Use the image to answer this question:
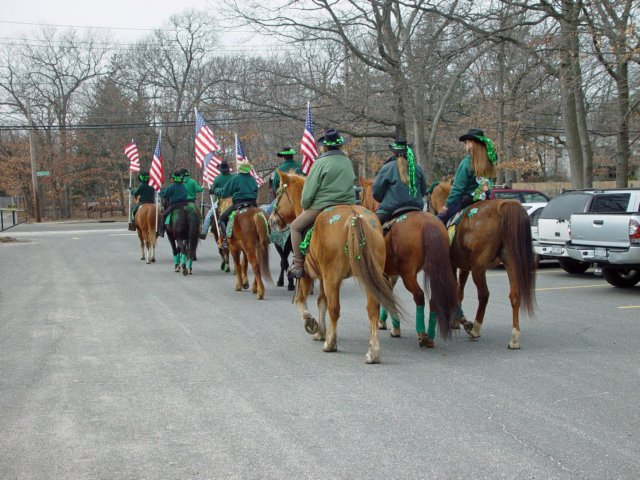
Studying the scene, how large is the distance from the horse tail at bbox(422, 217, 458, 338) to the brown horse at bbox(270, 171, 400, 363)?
495mm

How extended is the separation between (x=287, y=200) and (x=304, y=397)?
168 inches

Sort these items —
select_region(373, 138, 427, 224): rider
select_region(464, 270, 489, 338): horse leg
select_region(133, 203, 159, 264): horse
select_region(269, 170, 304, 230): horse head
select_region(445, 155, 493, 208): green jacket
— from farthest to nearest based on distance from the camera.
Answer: select_region(133, 203, 159, 264): horse
select_region(269, 170, 304, 230): horse head
select_region(445, 155, 493, 208): green jacket
select_region(464, 270, 489, 338): horse leg
select_region(373, 138, 427, 224): rider

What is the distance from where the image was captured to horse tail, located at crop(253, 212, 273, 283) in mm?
13797

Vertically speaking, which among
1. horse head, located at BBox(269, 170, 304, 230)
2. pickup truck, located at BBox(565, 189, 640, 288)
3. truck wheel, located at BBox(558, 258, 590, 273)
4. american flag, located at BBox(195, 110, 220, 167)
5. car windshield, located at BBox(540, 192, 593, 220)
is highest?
american flag, located at BBox(195, 110, 220, 167)

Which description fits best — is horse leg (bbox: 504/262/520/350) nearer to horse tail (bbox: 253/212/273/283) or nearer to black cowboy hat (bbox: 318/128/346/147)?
black cowboy hat (bbox: 318/128/346/147)

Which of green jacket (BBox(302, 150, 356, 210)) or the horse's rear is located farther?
green jacket (BBox(302, 150, 356, 210))

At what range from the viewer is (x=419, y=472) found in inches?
189

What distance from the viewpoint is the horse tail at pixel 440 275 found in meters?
8.38

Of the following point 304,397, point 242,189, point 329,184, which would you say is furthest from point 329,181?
point 242,189

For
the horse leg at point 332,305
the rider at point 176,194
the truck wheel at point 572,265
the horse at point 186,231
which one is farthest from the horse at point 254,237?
the truck wheel at point 572,265

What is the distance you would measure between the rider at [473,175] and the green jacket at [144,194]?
528 inches

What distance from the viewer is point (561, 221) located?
50.0 feet

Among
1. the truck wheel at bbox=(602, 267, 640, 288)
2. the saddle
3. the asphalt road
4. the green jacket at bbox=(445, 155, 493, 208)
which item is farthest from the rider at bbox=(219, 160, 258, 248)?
the truck wheel at bbox=(602, 267, 640, 288)

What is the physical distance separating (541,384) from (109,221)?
175ft
